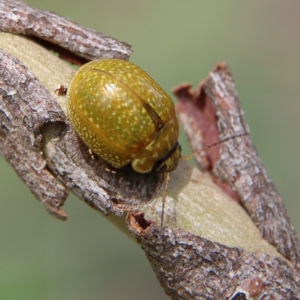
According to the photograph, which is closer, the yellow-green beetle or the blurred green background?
the yellow-green beetle

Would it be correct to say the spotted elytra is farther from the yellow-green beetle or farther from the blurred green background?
the blurred green background

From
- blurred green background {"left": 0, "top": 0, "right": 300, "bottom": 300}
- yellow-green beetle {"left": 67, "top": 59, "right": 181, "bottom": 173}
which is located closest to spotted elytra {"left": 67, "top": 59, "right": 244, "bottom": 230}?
yellow-green beetle {"left": 67, "top": 59, "right": 181, "bottom": 173}

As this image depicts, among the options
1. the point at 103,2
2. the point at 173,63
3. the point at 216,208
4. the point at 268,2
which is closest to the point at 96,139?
the point at 216,208

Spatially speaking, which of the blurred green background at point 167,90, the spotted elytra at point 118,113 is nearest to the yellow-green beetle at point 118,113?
the spotted elytra at point 118,113

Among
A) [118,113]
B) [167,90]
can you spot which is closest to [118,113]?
[118,113]

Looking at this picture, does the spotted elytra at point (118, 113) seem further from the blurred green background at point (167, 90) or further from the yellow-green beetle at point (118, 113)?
the blurred green background at point (167, 90)

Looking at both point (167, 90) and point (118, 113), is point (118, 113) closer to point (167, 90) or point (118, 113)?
point (118, 113)
